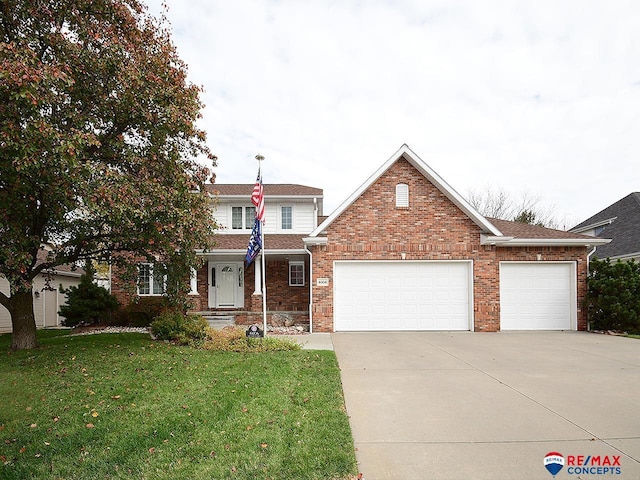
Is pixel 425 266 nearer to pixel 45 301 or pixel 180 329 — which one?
pixel 180 329

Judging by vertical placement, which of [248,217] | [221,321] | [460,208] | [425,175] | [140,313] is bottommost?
[221,321]

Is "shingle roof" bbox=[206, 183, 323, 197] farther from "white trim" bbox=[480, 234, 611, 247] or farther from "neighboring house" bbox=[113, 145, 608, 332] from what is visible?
"white trim" bbox=[480, 234, 611, 247]

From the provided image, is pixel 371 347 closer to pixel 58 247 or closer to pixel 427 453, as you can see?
pixel 427 453

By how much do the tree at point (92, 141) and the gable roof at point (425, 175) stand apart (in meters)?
4.92

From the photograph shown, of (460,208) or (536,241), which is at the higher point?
(460,208)

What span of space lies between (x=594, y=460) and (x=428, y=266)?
10.2 metres

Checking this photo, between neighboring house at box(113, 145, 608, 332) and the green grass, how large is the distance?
5685mm

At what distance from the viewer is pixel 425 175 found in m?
14.1

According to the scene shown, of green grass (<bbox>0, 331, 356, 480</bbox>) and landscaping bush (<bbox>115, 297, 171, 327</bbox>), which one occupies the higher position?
green grass (<bbox>0, 331, 356, 480</bbox>)

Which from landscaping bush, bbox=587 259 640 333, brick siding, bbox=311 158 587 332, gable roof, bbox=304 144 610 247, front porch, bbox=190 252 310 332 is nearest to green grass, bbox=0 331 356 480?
brick siding, bbox=311 158 587 332

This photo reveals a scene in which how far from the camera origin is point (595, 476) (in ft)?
12.9

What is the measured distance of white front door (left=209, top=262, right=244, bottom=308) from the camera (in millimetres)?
17594

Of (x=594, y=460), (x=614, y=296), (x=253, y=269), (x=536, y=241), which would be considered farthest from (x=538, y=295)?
(x=594, y=460)

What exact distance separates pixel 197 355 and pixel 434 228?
8914 millimetres
